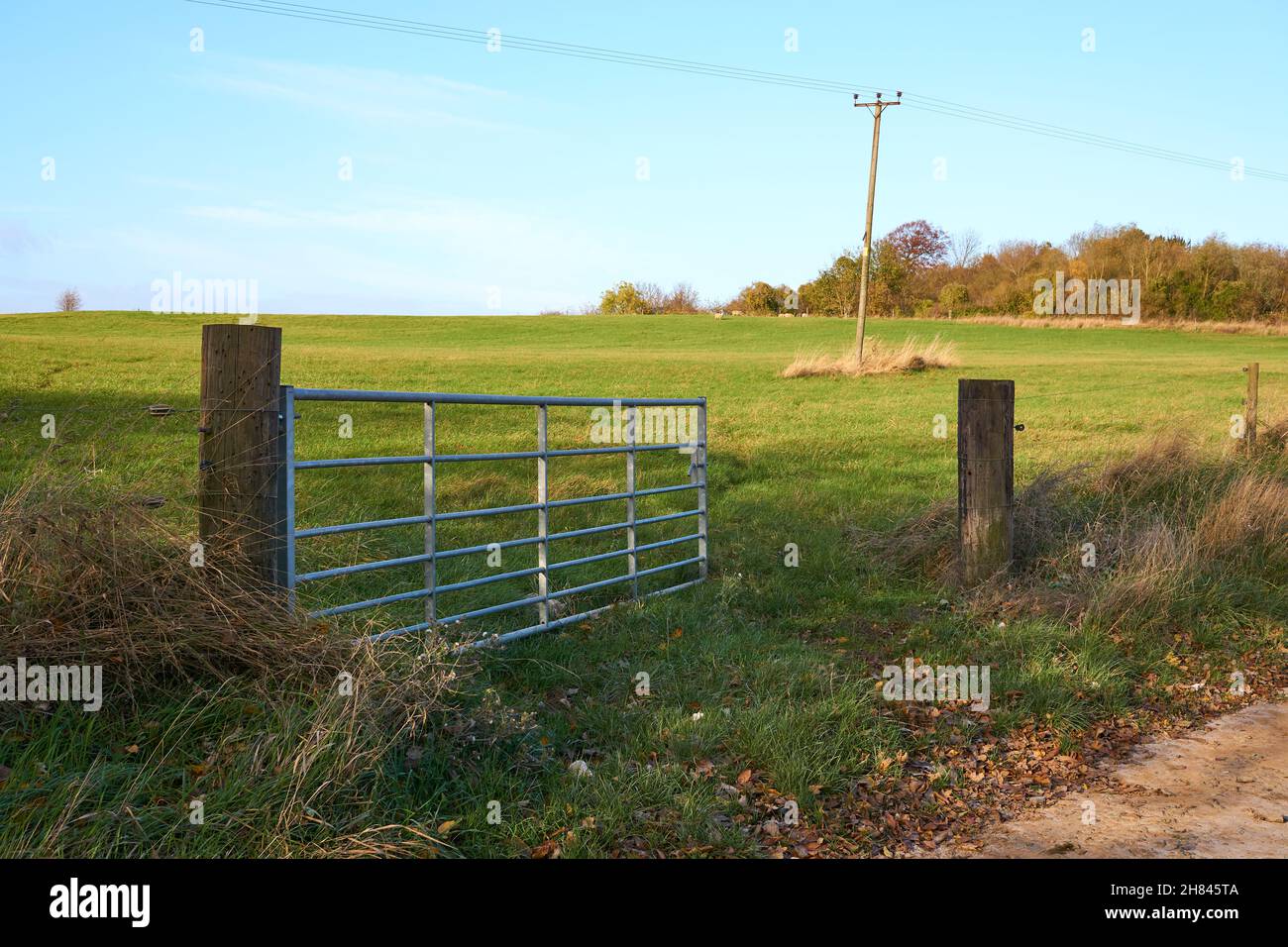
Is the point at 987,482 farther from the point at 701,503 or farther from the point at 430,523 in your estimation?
Answer: the point at 430,523

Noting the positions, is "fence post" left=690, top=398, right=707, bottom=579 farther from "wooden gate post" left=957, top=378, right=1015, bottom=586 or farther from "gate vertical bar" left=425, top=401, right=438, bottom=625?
"gate vertical bar" left=425, top=401, right=438, bottom=625

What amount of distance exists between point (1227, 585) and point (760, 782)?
17.9ft

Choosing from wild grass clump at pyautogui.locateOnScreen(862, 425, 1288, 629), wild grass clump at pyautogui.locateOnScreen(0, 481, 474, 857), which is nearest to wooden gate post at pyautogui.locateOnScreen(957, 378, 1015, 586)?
wild grass clump at pyautogui.locateOnScreen(862, 425, 1288, 629)

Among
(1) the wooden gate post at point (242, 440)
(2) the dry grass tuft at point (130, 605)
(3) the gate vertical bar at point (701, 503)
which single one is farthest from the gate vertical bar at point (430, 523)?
(3) the gate vertical bar at point (701, 503)

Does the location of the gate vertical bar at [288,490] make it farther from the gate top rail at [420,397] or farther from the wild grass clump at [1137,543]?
the wild grass clump at [1137,543]

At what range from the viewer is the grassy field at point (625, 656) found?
396 cm

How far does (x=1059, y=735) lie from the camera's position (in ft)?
18.9

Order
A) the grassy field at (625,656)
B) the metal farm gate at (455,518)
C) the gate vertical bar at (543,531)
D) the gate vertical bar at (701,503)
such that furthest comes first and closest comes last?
the gate vertical bar at (701,503) → the gate vertical bar at (543,531) → the metal farm gate at (455,518) → the grassy field at (625,656)

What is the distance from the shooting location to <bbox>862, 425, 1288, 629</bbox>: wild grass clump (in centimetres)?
789

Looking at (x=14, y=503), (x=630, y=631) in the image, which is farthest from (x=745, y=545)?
(x=14, y=503)

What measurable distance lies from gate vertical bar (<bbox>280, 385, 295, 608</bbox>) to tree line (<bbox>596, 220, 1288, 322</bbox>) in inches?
2653

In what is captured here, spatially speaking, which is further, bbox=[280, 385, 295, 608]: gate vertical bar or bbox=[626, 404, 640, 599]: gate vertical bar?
bbox=[626, 404, 640, 599]: gate vertical bar

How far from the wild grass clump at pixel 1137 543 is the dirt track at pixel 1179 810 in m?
1.91

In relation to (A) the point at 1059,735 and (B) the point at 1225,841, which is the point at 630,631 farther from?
(B) the point at 1225,841
